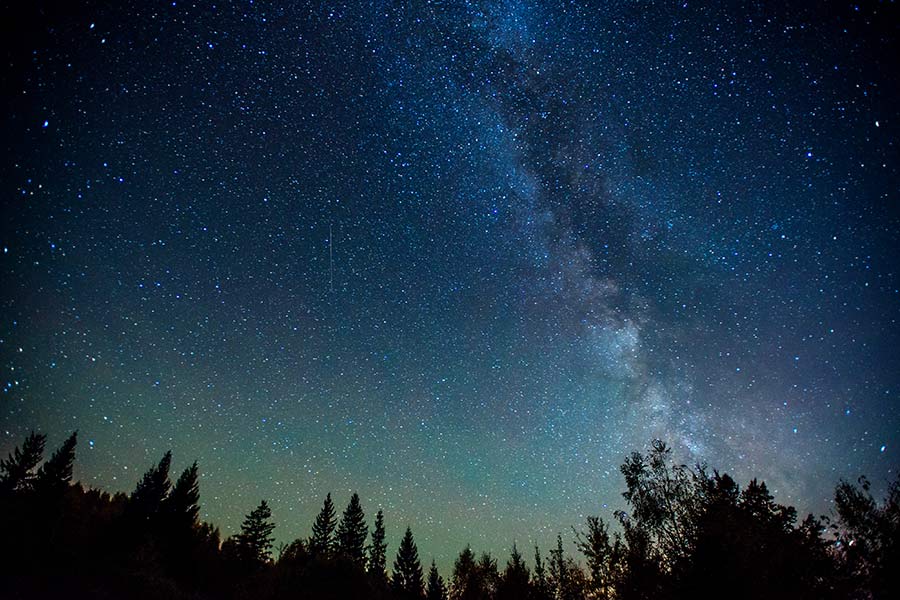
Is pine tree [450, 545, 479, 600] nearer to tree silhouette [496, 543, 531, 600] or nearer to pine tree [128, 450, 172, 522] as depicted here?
tree silhouette [496, 543, 531, 600]

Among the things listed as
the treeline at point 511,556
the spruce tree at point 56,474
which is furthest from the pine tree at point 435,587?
the spruce tree at point 56,474

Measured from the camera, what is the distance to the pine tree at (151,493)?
121 feet

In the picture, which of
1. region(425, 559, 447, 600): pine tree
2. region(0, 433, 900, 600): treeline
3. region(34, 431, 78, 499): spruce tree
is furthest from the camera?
region(425, 559, 447, 600): pine tree

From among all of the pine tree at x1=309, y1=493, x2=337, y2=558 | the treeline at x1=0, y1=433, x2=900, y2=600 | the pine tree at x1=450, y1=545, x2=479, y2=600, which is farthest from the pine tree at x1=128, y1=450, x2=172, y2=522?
the pine tree at x1=450, y1=545, x2=479, y2=600

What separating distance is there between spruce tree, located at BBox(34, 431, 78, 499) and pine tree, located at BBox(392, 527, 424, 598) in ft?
120

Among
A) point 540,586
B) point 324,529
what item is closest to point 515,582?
point 540,586

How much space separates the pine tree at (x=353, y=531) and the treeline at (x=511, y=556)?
0.39 meters

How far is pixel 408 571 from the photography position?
2073 inches

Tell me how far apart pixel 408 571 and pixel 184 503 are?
2938 cm

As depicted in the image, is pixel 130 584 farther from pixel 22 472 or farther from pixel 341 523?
pixel 22 472

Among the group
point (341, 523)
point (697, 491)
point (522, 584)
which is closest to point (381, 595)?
point (522, 584)

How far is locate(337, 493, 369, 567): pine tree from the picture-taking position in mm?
50062

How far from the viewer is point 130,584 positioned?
28.2 meters

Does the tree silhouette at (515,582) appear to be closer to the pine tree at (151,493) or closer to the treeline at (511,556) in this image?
the treeline at (511,556)
